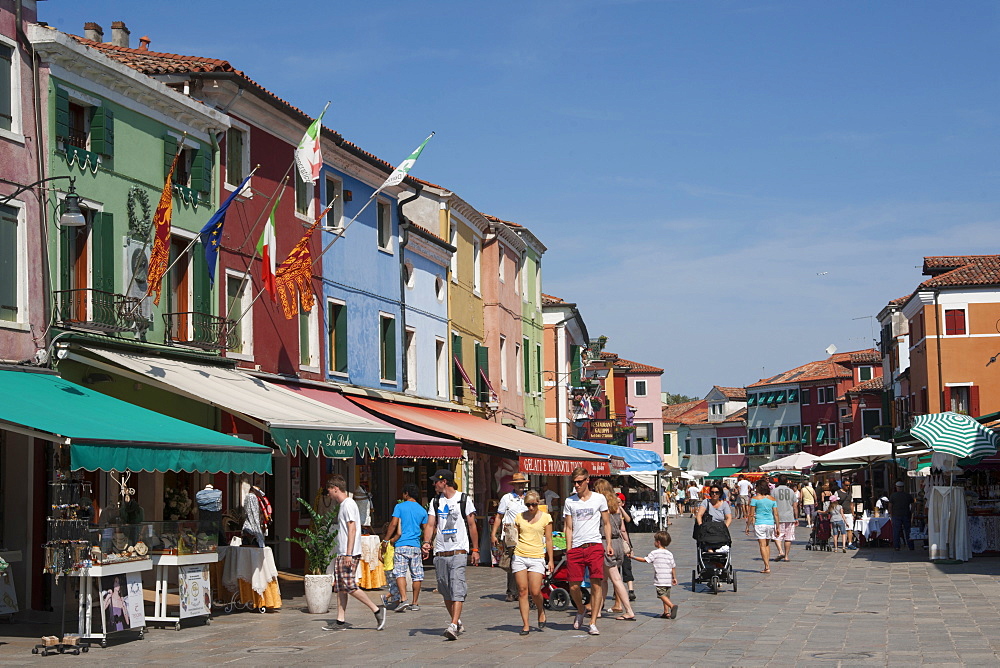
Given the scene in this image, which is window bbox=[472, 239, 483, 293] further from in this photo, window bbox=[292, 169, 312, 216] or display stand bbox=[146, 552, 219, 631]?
display stand bbox=[146, 552, 219, 631]

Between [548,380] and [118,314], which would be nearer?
[118,314]

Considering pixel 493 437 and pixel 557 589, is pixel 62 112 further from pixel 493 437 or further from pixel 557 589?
pixel 493 437

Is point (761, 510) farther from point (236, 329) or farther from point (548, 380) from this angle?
point (548, 380)

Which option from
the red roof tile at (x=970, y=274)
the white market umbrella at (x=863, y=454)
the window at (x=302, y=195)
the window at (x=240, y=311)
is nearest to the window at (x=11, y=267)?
the window at (x=240, y=311)

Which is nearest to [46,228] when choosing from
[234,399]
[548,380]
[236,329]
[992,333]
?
[234,399]

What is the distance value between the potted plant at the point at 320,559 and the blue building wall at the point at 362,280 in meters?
9.02

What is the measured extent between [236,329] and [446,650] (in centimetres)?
1037

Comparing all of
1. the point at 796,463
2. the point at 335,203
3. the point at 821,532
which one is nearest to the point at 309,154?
the point at 335,203

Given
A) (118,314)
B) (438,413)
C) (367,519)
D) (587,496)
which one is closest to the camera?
(587,496)

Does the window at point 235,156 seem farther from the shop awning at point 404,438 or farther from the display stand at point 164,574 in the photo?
the display stand at point 164,574

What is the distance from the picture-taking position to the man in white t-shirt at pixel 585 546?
548 inches

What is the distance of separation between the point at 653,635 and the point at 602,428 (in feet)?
117

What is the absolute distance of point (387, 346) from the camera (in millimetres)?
28719

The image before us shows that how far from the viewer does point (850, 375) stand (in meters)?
91.2
